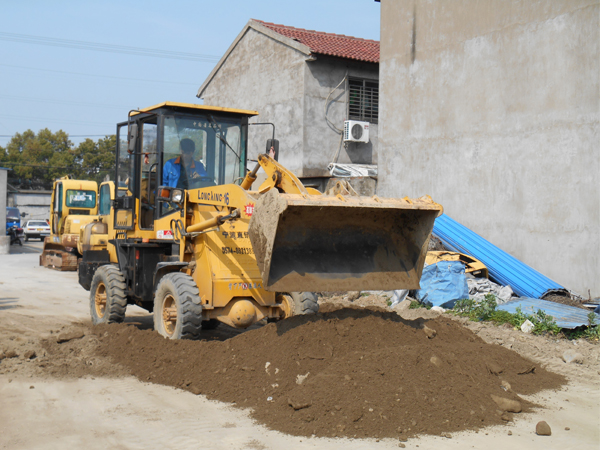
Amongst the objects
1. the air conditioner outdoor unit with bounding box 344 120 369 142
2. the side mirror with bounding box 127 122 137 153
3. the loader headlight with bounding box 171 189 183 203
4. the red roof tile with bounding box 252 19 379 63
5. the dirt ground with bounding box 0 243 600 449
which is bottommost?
the dirt ground with bounding box 0 243 600 449

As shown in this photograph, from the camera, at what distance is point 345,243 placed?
22.0 feet

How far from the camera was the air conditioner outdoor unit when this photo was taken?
700 inches

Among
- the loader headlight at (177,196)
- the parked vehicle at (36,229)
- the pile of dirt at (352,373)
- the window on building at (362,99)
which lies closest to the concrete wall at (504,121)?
the window on building at (362,99)

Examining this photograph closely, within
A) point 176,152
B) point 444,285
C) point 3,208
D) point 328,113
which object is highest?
point 328,113

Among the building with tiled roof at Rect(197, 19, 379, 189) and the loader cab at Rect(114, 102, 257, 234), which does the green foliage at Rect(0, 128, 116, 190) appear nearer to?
the building with tiled roof at Rect(197, 19, 379, 189)

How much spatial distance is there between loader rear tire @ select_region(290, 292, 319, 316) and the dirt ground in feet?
2.81

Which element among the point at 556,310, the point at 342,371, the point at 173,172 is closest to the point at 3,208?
the point at 173,172

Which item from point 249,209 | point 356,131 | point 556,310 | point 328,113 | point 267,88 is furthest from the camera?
point 267,88

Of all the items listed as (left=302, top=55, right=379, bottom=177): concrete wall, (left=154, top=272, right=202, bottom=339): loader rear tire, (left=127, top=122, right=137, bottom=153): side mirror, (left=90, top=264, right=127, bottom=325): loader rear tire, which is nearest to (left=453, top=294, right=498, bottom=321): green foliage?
(left=154, top=272, right=202, bottom=339): loader rear tire

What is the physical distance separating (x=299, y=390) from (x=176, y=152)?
3847mm

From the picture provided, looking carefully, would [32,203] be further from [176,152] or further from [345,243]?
[345,243]

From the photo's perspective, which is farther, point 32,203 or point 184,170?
point 32,203

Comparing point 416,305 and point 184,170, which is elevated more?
point 184,170

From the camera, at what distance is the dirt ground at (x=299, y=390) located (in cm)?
470
